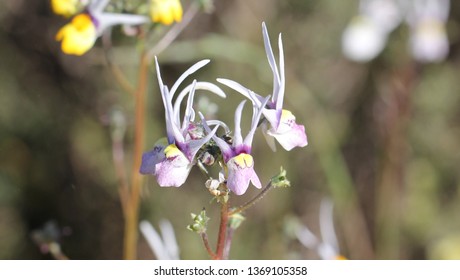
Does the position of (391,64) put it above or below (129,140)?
above

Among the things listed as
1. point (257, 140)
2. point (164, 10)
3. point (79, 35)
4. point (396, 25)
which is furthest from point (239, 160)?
point (396, 25)

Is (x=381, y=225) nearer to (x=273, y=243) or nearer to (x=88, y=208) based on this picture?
(x=273, y=243)

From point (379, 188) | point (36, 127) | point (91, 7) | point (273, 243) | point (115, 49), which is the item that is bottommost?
point (273, 243)

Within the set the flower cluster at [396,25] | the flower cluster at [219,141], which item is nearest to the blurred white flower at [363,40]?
the flower cluster at [396,25]

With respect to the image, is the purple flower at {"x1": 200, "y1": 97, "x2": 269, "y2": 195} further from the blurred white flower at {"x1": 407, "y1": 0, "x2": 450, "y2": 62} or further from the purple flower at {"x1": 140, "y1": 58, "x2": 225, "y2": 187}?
the blurred white flower at {"x1": 407, "y1": 0, "x2": 450, "y2": 62}

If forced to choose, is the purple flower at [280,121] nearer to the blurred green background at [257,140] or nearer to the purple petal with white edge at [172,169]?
the purple petal with white edge at [172,169]
